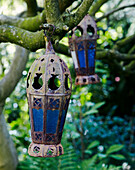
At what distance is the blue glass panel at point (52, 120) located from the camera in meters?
1.15

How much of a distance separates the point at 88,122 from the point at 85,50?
89.6 inches

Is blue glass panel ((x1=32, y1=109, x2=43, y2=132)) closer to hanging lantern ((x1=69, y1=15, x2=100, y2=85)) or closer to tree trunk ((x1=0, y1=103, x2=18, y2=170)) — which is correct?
hanging lantern ((x1=69, y1=15, x2=100, y2=85))

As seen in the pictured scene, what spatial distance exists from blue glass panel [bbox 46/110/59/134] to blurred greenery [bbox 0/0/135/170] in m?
1.39

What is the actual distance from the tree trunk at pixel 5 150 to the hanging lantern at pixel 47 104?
120 cm

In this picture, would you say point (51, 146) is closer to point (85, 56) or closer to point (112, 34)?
point (85, 56)

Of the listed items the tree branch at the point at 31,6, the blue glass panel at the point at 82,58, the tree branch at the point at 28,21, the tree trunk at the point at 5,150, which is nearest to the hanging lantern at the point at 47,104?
the blue glass panel at the point at 82,58

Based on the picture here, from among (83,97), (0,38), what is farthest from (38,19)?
(83,97)

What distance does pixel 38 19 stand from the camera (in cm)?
185

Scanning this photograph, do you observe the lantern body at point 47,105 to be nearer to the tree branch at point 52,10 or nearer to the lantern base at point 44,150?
the lantern base at point 44,150

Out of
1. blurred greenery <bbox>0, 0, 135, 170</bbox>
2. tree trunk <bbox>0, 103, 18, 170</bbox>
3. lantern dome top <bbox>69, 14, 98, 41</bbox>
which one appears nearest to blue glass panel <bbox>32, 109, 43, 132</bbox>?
lantern dome top <bbox>69, 14, 98, 41</bbox>

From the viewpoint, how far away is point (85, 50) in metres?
1.74

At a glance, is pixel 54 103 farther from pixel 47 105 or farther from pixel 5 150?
pixel 5 150

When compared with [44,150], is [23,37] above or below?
above

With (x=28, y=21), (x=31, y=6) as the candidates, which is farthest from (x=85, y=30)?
(x=31, y=6)
